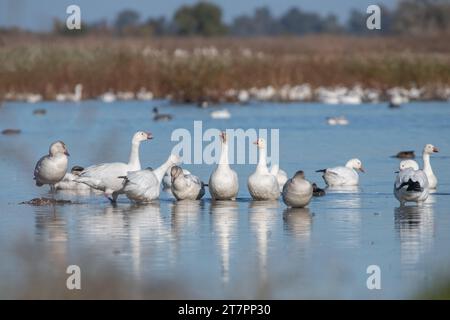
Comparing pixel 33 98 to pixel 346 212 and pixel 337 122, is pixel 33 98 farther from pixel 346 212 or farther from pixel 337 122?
pixel 346 212

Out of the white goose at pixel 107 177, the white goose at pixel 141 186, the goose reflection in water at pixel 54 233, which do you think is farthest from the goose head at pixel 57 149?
the white goose at pixel 141 186

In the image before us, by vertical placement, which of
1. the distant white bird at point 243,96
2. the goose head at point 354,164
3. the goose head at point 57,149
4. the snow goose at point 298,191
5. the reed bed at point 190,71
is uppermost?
the reed bed at point 190,71

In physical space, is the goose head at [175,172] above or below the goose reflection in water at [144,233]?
above

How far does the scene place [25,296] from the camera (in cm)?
911

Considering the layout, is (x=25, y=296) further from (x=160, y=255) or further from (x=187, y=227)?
(x=187, y=227)

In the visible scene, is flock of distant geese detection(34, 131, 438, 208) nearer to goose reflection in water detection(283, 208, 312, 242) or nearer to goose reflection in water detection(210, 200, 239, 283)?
goose reflection in water detection(283, 208, 312, 242)

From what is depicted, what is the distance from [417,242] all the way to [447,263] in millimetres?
1225

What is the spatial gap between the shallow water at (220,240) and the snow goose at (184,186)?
144mm

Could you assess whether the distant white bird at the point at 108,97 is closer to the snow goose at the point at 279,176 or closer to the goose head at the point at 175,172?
the snow goose at the point at 279,176

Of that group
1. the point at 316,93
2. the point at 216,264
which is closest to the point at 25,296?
the point at 216,264

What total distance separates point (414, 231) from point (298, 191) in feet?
6.58

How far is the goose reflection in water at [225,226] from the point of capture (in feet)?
36.6

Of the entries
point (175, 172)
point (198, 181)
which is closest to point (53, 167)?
point (175, 172)

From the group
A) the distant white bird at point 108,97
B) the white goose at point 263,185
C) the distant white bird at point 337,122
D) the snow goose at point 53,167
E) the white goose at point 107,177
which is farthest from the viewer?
the distant white bird at point 108,97
